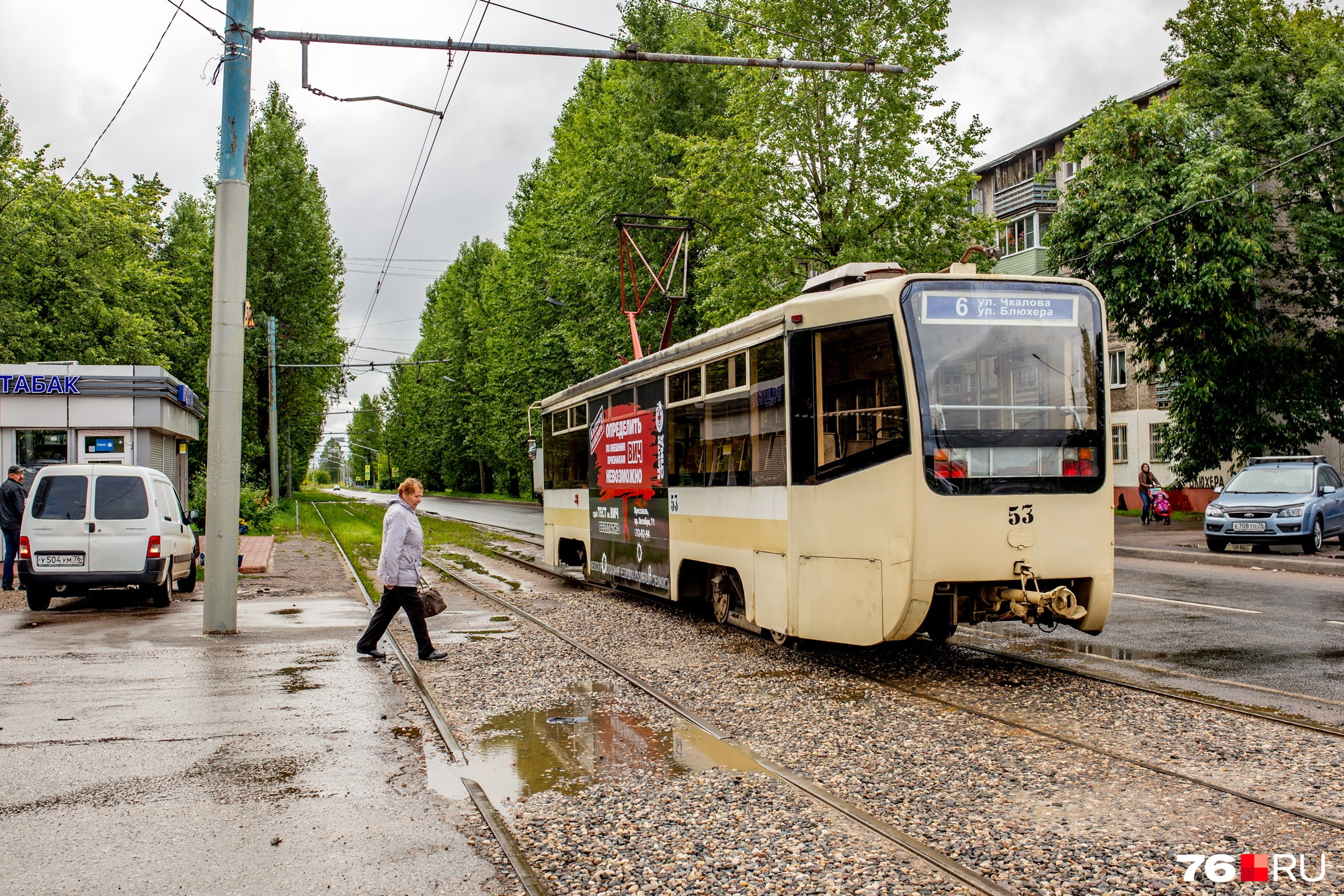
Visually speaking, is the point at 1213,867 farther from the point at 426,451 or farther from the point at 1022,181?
the point at 426,451

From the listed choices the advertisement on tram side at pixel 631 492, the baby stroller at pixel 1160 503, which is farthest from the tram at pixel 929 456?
the baby stroller at pixel 1160 503

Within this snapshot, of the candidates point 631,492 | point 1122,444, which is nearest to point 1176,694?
point 631,492

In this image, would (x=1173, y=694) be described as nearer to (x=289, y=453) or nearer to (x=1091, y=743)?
(x=1091, y=743)

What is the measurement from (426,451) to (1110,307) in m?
58.7

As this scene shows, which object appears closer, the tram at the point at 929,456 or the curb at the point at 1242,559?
the tram at the point at 929,456

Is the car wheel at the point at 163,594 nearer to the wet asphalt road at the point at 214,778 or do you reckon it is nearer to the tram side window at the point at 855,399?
the wet asphalt road at the point at 214,778

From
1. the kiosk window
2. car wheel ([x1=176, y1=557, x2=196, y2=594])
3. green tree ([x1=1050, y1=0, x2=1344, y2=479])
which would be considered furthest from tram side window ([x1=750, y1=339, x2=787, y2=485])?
green tree ([x1=1050, y1=0, x2=1344, y2=479])

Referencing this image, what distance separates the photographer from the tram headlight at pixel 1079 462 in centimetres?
825

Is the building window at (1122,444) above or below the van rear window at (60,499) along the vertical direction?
above

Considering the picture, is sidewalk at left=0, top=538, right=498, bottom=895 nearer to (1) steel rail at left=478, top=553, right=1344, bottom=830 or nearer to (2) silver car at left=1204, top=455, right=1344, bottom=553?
(1) steel rail at left=478, top=553, right=1344, bottom=830

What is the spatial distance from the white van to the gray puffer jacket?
19.3ft

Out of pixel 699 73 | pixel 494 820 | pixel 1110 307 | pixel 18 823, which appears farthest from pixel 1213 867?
pixel 699 73

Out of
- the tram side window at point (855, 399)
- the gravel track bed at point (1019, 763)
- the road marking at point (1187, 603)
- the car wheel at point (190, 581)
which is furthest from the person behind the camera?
the car wheel at point (190, 581)
